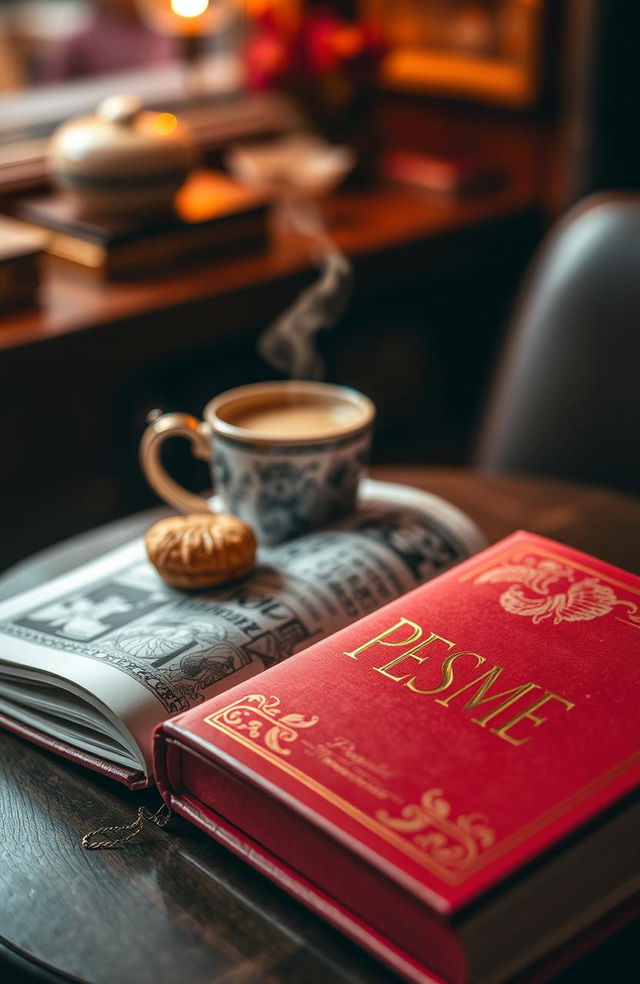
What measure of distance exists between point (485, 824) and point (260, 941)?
0.31ft

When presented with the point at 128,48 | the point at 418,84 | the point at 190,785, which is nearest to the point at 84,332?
the point at 190,785

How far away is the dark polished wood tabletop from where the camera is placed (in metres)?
0.40

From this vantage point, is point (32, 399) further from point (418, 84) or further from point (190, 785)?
point (190, 785)

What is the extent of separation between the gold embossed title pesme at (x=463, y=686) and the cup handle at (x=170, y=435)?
18cm

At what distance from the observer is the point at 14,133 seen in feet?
4.60

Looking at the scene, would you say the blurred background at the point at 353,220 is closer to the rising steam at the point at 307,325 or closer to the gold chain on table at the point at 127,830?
the rising steam at the point at 307,325

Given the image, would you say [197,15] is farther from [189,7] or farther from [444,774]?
[444,774]

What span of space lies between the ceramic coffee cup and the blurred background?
1.41 feet

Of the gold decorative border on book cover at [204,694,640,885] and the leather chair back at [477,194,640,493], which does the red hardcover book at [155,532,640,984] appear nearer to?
the gold decorative border on book cover at [204,694,640,885]

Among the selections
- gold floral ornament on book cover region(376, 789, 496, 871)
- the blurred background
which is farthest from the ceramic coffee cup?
the blurred background

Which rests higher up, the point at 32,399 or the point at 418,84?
the point at 418,84

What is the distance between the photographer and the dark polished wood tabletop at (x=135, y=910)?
1.31 ft

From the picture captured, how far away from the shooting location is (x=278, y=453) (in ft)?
1.91

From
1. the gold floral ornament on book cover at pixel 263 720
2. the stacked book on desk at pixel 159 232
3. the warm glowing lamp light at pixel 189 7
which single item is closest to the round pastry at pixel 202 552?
the gold floral ornament on book cover at pixel 263 720
